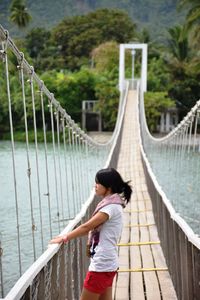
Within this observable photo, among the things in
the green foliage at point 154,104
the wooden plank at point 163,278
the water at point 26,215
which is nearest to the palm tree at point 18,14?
the green foliage at point 154,104

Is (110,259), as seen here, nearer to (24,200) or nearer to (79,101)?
(24,200)

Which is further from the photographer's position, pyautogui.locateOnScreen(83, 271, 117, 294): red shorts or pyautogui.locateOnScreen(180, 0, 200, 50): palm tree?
pyautogui.locateOnScreen(180, 0, 200, 50): palm tree

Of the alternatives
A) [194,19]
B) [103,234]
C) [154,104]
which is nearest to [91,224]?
[103,234]

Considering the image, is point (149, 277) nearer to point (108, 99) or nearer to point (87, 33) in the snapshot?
point (108, 99)

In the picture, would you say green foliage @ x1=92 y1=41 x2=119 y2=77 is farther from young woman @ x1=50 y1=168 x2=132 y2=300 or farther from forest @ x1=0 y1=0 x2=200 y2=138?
young woman @ x1=50 y1=168 x2=132 y2=300

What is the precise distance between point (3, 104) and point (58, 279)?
77.3 ft

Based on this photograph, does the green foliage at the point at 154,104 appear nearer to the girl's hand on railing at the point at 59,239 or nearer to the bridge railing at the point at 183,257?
the bridge railing at the point at 183,257

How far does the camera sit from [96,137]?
85.6 ft

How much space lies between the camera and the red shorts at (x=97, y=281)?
6.97 ft

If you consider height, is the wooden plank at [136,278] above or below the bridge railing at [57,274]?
below

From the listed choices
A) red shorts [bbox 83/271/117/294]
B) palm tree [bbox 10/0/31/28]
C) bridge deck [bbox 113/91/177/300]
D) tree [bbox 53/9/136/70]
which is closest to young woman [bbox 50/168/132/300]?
red shorts [bbox 83/271/117/294]

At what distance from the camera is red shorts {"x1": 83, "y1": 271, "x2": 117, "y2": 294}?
2.12 m

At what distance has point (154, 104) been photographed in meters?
25.6

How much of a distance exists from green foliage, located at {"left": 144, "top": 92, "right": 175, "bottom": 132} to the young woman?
23.3 metres
